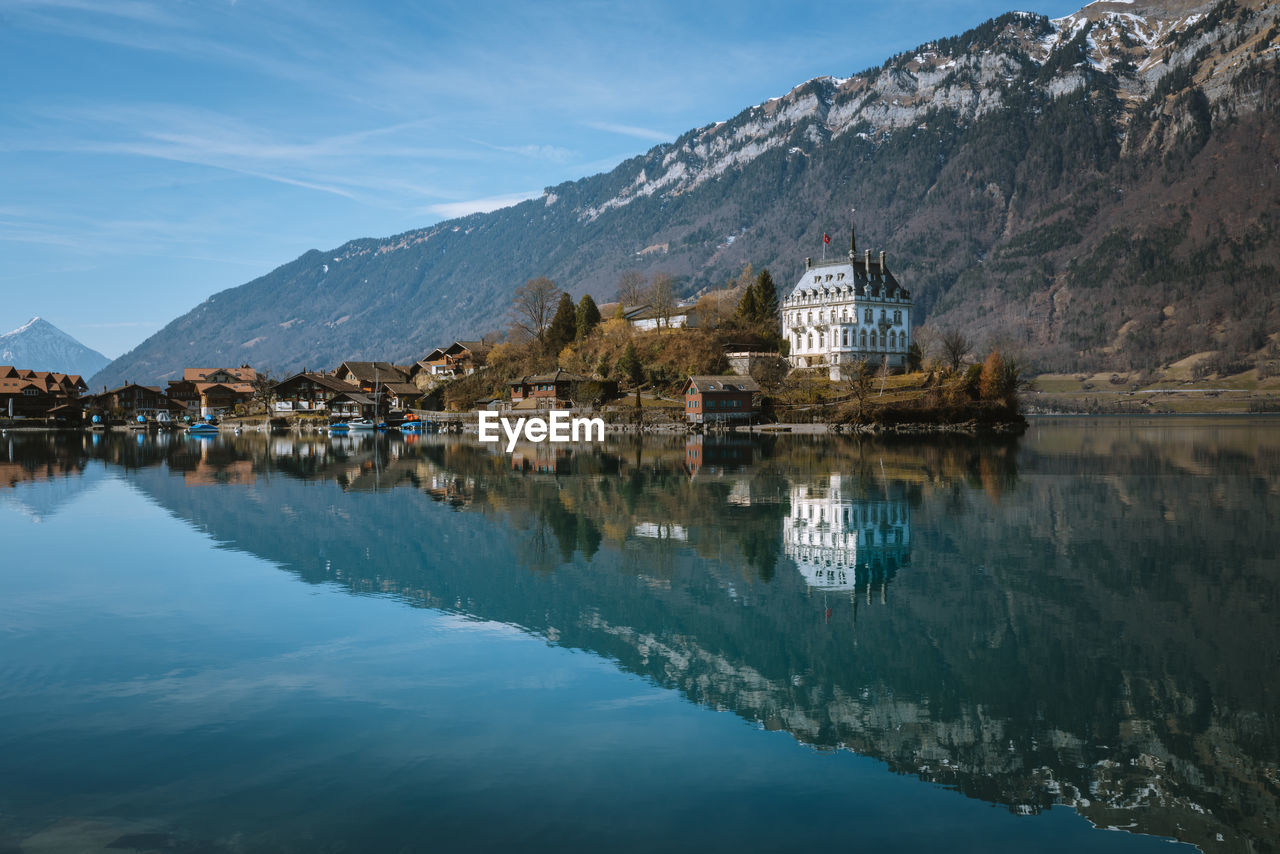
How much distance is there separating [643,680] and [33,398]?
148116 millimetres

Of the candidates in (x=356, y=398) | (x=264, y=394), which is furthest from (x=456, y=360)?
(x=264, y=394)

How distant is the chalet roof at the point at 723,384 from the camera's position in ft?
301

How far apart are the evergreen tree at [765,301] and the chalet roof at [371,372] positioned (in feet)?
176

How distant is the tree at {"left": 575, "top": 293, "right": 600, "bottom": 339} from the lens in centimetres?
11681

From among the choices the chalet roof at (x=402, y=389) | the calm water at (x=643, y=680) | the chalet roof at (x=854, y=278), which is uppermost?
the chalet roof at (x=854, y=278)

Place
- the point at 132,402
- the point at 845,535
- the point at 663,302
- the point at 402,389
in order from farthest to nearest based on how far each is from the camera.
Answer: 1. the point at 132,402
2. the point at 402,389
3. the point at 663,302
4. the point at 845,535

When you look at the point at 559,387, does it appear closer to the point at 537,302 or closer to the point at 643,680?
the point at 537,302

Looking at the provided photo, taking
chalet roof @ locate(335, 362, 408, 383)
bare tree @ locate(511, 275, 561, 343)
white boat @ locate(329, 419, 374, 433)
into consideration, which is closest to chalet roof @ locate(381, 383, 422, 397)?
chalet roof @ locate(335, 362, 408, 383)

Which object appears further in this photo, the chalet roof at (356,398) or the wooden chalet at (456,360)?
the wooden chalet at (456,360)

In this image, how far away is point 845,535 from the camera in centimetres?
2800

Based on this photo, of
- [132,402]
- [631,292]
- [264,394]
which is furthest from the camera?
[132,402]

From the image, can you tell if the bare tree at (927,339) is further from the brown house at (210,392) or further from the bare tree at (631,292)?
the brown house at (210,392)

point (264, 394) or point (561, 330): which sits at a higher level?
point (561, 330)

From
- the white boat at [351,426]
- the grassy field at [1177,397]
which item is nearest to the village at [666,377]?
the white boat at [351,426]
